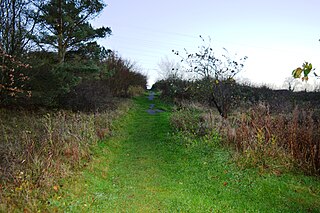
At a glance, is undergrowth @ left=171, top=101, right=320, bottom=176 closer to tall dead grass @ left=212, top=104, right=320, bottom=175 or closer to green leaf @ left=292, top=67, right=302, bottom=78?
tall dead grass @ left=212, top=104, right=320, bottom=175

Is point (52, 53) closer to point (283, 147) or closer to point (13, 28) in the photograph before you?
point (13, 28)

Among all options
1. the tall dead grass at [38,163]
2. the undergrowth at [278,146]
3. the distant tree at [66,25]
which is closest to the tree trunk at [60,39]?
the distant tree at [66,25]

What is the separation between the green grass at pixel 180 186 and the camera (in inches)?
165

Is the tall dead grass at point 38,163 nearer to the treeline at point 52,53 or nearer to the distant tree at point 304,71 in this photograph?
the treeline at point 52,53

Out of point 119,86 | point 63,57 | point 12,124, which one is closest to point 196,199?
point 12,124

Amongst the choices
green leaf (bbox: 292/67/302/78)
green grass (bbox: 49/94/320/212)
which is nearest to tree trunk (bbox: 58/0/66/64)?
green grass (bbox: 49/94/320/212)

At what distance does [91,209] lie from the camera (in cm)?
394

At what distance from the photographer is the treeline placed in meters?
9.33

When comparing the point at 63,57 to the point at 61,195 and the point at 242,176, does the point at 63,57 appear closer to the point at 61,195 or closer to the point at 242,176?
the point at 61,195

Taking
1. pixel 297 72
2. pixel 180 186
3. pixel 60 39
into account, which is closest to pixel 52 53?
pixel 60 39

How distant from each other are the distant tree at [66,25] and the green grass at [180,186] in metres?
6.78

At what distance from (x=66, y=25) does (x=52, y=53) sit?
1.61 meters

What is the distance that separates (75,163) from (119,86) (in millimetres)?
17095

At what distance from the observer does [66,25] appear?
11.9 meters
